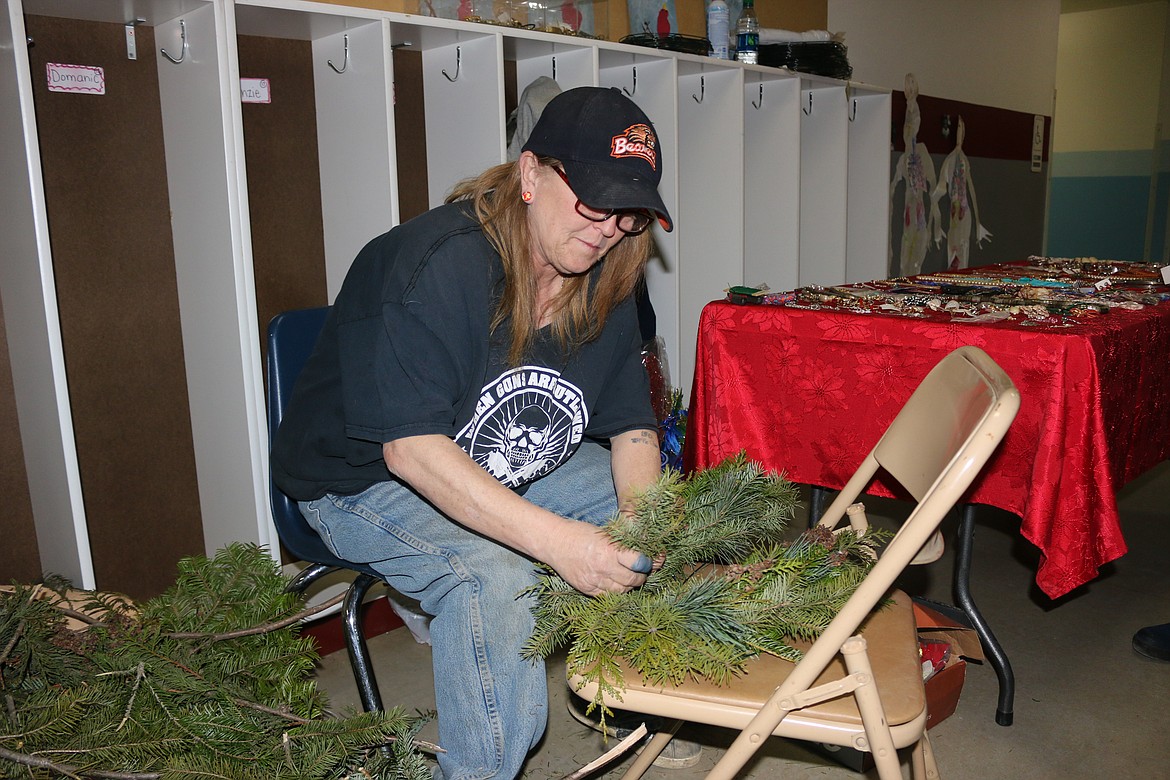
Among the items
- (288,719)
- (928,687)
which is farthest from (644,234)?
(928,687)

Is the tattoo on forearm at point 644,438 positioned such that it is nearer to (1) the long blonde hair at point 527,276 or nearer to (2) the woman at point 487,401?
(2) the woman at point 487,401

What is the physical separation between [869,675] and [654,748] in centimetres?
59

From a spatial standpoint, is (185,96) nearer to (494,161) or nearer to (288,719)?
(494,161)

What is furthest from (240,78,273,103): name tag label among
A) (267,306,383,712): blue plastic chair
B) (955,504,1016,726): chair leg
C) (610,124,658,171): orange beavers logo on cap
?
(955,504,1016,726): chair leg

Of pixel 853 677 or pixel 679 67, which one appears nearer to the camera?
pixel 853 677

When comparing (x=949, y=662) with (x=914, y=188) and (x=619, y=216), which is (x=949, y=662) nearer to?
(x=619, y=216)

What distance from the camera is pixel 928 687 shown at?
1895mm

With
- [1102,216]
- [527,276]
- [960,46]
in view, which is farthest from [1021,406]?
[1102,216]

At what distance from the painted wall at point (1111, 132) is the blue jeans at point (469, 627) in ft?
28.1

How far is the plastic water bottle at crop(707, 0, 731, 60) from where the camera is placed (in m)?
3.34

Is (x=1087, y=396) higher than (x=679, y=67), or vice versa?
(x=679, y=67)

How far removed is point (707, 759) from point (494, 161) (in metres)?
1.67

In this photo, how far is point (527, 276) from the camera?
4.80ft

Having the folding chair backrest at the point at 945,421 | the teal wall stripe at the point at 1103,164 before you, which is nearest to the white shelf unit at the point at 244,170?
the folding chair backrest at the point at 945,421
